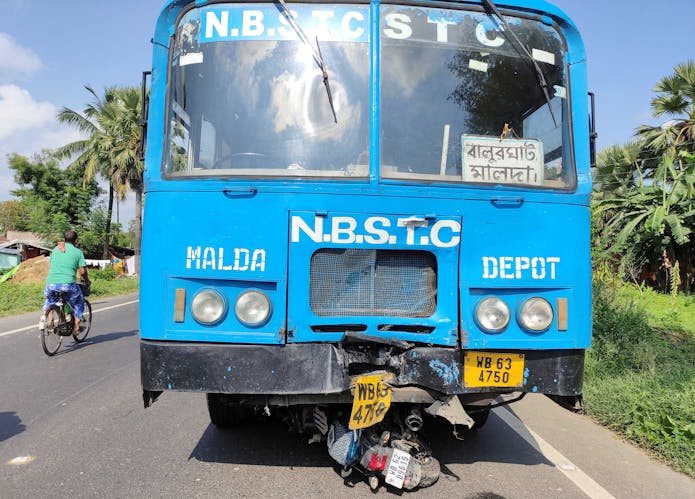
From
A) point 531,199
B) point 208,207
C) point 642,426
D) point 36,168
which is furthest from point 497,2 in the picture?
point 36,168

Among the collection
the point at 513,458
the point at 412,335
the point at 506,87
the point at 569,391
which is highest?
the point at 506,87

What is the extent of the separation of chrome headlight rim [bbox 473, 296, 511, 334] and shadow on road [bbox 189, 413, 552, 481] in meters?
1.16

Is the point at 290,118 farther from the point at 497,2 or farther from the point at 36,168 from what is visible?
the point at 36,168

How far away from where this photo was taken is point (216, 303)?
3209 millimetres

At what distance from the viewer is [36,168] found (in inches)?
1535

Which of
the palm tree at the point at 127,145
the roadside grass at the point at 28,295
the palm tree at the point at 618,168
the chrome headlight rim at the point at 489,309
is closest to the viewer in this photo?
the chrome headlight rim at the point at 489,309

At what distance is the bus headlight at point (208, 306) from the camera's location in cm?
320

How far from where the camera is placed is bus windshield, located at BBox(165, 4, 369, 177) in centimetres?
334

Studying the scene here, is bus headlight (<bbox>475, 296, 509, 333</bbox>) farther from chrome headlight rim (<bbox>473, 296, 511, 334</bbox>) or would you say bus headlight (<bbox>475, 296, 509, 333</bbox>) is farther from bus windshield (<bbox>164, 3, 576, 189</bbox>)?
bus windshield (<bbox>164, 3, 576, 189</bbox>)

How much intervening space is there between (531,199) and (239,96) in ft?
6.01

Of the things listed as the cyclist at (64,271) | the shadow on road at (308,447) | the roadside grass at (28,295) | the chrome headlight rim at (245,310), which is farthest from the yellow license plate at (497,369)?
the roadside grass at (28,295)

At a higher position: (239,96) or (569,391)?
(239,96)

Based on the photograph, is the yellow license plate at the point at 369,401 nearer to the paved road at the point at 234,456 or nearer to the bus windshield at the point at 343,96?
the paved road at the point at 234,456

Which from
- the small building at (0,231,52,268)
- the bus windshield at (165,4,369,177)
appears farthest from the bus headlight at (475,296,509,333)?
the small building at (0,231,52,268)
